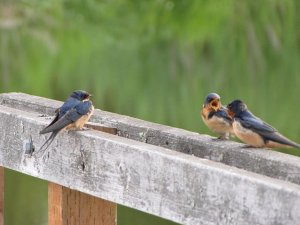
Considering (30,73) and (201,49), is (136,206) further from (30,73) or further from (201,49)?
(201,49)

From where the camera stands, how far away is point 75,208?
11.8 ft

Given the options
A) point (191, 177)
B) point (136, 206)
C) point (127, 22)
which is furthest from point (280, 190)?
point (127, 22)

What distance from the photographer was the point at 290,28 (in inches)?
774

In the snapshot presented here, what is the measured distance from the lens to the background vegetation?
46.2 ft

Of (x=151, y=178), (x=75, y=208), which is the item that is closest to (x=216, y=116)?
(x=75, y=208)

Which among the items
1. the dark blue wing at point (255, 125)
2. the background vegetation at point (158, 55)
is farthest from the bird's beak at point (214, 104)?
the background vegetation at point (158, 55)

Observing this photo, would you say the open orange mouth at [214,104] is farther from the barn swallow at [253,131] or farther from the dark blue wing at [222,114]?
the barn swallow at [253,131]

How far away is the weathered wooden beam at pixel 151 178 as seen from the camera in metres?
2.80

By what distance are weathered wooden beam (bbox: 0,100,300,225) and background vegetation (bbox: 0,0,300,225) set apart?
5.86 metres

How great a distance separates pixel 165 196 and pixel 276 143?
96 cm

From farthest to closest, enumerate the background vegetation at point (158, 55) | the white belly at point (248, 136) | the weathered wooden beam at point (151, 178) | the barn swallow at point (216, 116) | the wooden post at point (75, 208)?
the background vegetation at point (158, 55) < the barn swallow at point (216, 116) < the white belly at point (248, 136) < the wooden post at point (75, 208) < the weathered wooden beam at point (151, 178)

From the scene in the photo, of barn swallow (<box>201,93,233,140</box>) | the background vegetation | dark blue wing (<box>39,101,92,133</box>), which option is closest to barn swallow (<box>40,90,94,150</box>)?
dark blue wing (<box>39,101,92,133</box>)

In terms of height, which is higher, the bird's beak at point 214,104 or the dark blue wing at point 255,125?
the bird's beak at point 214,104

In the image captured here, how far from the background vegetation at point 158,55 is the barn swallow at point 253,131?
548cm
